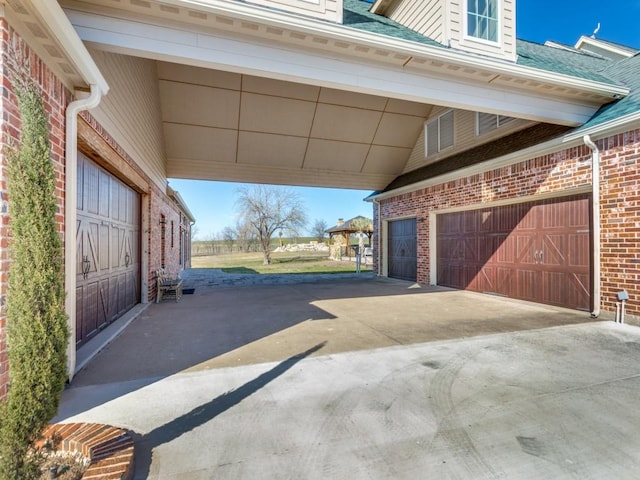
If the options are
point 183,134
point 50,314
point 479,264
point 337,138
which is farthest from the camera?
point 337,138

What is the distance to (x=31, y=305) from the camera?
6.34 feet

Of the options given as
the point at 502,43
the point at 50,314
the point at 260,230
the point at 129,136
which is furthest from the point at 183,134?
the point at 260,230

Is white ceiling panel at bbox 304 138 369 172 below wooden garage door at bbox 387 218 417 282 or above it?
above

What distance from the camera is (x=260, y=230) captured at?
2498 cm

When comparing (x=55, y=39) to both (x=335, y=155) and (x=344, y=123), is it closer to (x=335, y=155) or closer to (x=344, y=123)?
(x=344, y=123)

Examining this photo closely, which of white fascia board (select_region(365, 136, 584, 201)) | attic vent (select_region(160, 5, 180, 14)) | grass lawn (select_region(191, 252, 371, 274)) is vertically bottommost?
grass lawn (select_region(191, 252, 371, 274))

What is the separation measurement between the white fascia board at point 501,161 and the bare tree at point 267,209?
14746 mm

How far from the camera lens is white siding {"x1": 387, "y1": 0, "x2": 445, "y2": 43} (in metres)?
5.99

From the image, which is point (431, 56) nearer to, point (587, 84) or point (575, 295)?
point (587, 84)

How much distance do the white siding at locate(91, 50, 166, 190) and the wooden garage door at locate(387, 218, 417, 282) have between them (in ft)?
26.8

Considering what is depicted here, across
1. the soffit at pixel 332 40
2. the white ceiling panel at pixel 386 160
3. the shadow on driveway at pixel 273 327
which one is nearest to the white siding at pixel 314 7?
the soffit at pixel 332 40

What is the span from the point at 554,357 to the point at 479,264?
17.0ft

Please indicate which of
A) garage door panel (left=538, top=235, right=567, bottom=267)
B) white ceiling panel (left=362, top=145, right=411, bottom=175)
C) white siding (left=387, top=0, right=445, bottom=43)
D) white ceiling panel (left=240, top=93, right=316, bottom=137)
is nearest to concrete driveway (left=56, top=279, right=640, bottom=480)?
garage door panel (left=538, top=235, right=567, bottom=267)

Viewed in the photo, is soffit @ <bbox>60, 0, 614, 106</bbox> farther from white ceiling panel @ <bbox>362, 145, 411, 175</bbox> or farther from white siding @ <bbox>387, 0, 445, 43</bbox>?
white ceiling panel @ <bbox>362, 145, 411, 175</bbox>
